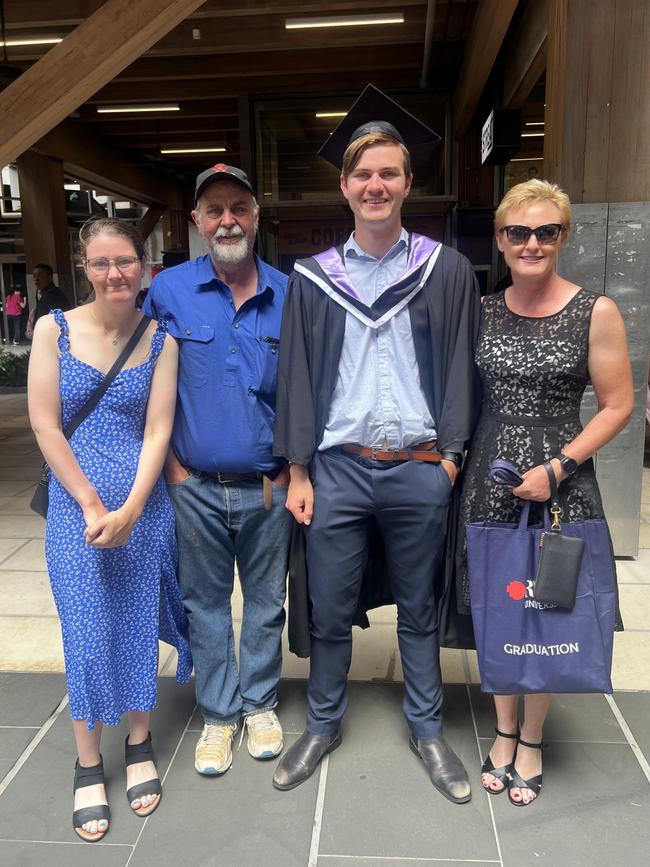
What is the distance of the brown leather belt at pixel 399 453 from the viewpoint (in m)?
2.20

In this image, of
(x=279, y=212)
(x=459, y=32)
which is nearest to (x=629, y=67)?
(x=459, y=32)

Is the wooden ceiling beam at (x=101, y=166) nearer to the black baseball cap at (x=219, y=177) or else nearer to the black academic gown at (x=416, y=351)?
the black baseball cap at (x=219, y=177)

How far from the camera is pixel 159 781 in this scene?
2281mm

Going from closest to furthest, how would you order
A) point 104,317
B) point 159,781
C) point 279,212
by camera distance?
point 104,317, point 159,781, point 279,212

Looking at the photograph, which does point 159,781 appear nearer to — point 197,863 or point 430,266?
point 197,863

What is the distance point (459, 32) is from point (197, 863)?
7946 mm

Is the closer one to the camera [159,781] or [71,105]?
[159,781]

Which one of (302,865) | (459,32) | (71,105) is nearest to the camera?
(302,865)

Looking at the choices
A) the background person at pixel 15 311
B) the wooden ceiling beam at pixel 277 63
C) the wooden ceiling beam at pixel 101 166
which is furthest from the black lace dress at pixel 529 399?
the background person at pixel 15 311

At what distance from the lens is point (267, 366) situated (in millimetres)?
2299

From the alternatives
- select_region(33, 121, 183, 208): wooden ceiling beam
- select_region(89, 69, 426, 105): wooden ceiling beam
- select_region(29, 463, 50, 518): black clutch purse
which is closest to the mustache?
select_region(29, 463, 50, 518): black clutch purse

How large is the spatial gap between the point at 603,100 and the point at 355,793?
3.57 meters

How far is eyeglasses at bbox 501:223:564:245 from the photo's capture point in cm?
200

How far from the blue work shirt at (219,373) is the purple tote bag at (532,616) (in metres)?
0.76
